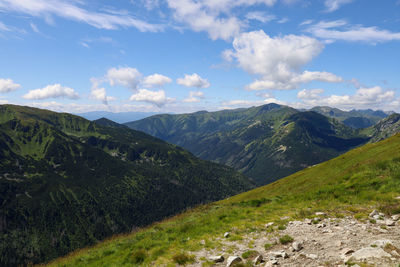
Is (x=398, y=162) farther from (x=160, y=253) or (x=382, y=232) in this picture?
(x=160, y=253)

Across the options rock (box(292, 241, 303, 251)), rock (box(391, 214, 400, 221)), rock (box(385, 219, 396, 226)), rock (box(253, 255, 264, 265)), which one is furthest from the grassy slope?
rock (box(292, 241, 303, 251))

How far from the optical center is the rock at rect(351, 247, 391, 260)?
8938 millimetres

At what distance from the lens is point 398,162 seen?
88.2ft

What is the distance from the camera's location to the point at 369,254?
911 centimetres

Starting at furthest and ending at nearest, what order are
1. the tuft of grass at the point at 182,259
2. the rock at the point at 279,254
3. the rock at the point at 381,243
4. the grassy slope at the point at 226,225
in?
the grassy slope at the point at 226,225 → the tuft of grass at the point at 182,259 → the rock at the point at 279,254 → the rock at the point at 381,243

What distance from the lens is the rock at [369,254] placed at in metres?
8.94

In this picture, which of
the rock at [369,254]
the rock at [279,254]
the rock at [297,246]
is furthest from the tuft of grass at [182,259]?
Answer: the rock at [369,254]

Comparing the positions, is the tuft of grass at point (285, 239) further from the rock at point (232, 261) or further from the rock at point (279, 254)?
the rock at point (232, 261)

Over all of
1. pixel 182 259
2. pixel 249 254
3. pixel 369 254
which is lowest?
pixel 182 259

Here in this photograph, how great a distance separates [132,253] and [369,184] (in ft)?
78.8

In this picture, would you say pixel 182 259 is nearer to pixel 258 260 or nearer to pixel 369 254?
pixel 258 260

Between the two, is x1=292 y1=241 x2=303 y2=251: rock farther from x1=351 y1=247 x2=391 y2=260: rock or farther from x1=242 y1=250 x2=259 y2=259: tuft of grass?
x1=351 y1=247 x2=391 y2=260: rock

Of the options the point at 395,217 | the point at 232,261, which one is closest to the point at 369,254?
the point at 232,261

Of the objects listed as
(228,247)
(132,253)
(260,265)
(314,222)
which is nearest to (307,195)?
(314,222)
